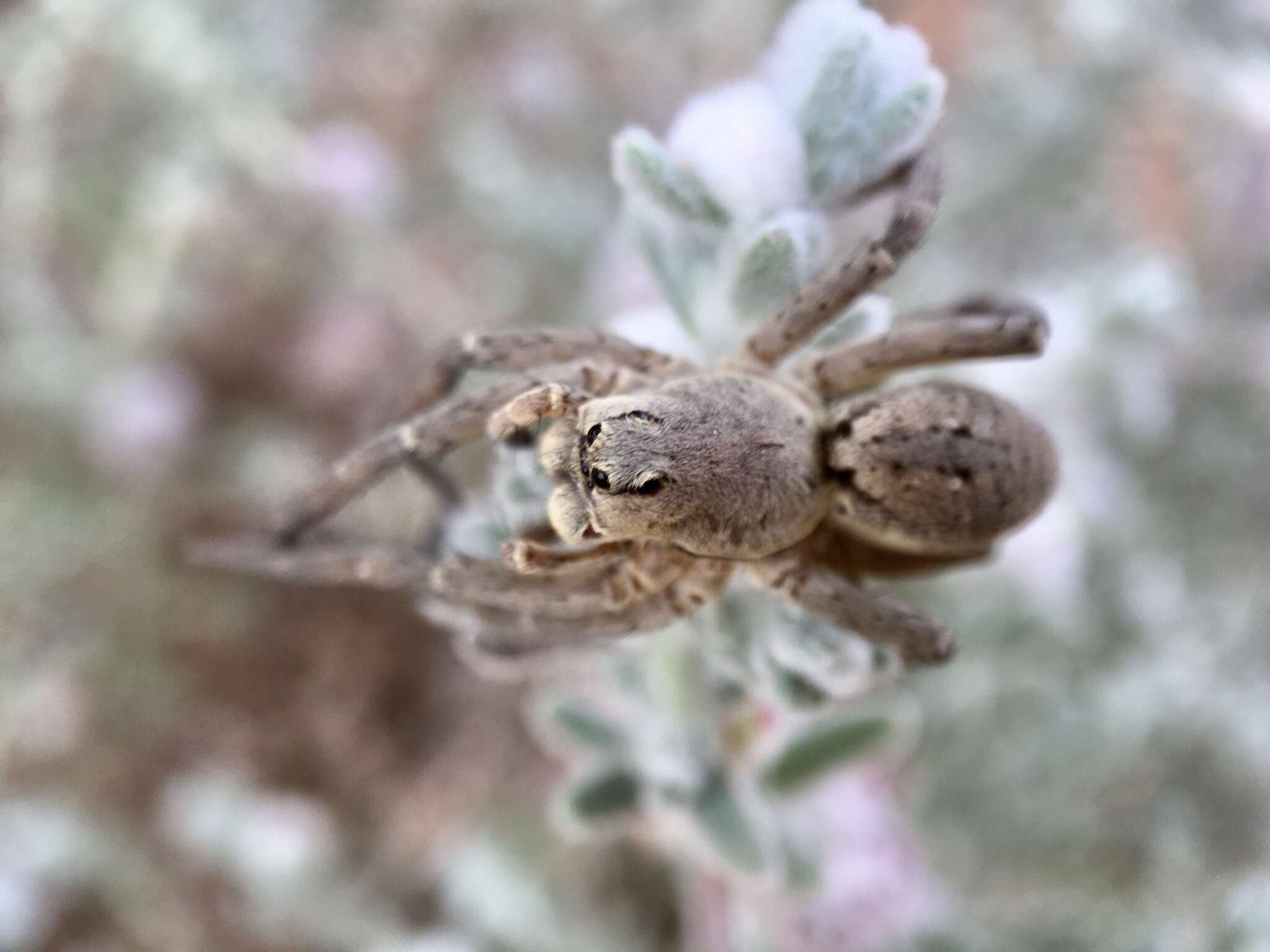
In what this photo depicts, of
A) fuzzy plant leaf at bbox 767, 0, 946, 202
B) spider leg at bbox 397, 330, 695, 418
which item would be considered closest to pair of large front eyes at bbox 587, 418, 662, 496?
spider leg at bbox 397, 330, 695, 418

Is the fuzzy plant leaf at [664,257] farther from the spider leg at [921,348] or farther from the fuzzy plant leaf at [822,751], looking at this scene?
the fuzzy plant leaf at [822,751]

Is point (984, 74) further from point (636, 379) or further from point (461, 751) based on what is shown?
point (461, 751)

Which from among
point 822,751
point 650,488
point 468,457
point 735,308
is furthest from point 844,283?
point 468,457

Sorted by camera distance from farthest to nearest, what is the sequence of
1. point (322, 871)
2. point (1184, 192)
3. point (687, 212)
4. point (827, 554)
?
point (1184, 192), point (322, 871), point (827, 554), point (687, 212)

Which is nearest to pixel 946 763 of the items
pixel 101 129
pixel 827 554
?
pixel 827 554

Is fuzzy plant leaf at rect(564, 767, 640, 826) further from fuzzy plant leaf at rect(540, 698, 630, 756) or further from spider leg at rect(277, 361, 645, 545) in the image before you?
spider leg at rect(277, 361, 645, 545)
